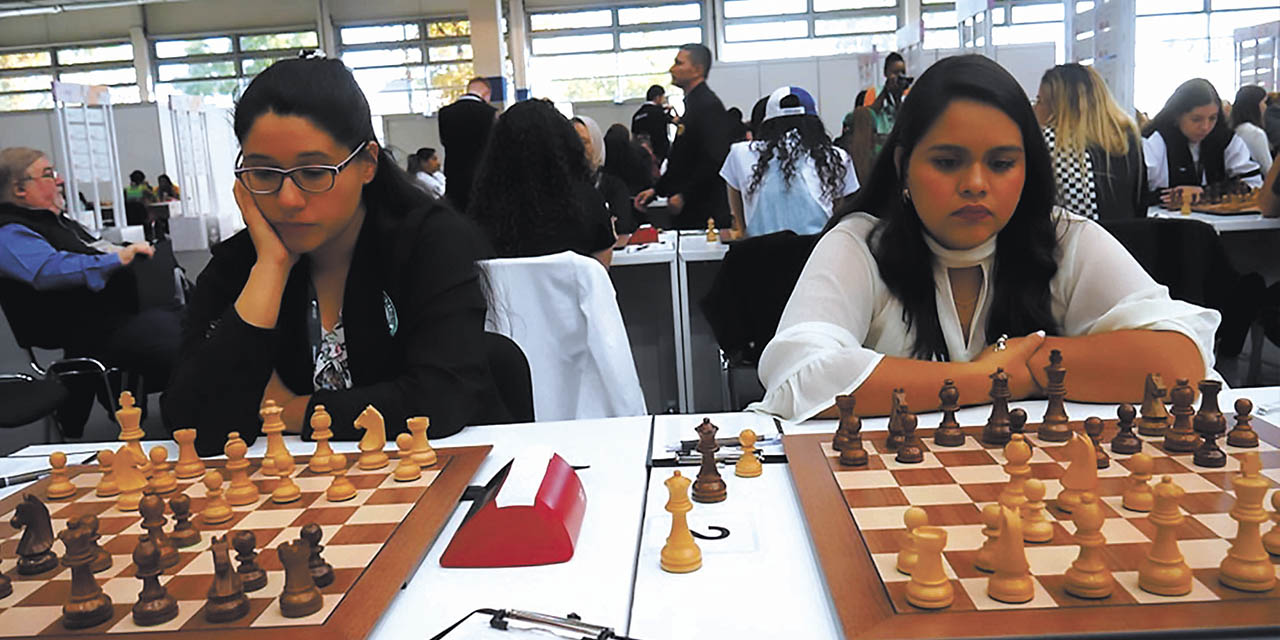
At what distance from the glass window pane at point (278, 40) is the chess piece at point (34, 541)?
1590 cm

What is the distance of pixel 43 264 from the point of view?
12.9 ft

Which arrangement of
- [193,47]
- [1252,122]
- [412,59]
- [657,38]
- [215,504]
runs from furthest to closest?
1. [412,59]
2. [193,47]
3. [657,38]
4. [1252,122]
5. [215,504]

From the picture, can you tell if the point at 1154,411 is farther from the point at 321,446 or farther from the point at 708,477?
the point at 321,446

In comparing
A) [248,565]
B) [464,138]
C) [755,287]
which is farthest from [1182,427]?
[464,138]

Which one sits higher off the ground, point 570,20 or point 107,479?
point 570,20

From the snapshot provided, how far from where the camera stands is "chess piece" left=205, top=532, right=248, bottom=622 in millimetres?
849

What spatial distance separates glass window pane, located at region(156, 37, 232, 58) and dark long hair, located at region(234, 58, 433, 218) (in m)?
15.8

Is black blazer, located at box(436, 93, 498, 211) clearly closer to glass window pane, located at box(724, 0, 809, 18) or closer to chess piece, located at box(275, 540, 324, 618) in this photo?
chess piece, located at box(275, 540, 324, 618)

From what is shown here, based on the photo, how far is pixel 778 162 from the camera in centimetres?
419

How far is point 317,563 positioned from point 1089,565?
0.73 meters

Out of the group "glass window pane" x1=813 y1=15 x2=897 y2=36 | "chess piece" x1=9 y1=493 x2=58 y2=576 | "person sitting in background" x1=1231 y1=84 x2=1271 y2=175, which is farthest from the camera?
"glass window pane" x1=813 y1=15 x2=897 y2=36

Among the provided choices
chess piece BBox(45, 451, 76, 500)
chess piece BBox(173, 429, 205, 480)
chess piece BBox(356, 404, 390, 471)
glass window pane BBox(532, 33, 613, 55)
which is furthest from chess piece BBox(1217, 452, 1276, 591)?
glass window pane BBox(532, 33, 613, 55)

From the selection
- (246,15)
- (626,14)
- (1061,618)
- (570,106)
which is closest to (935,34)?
(626,14)

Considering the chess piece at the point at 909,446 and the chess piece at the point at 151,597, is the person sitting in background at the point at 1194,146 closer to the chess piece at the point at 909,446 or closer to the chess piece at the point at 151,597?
the chess piece at the point at 909,446
